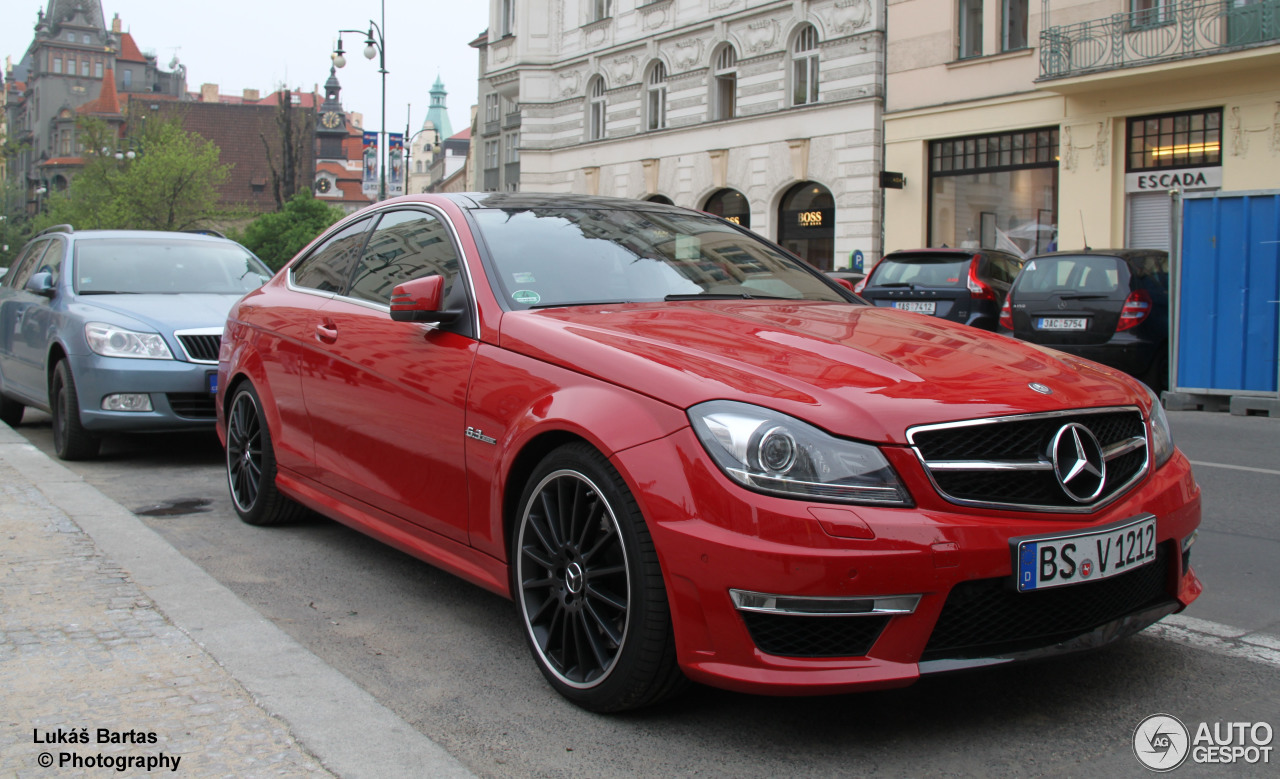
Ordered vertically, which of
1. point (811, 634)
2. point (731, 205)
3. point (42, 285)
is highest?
point (731, 205)

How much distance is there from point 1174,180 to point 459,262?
1917cm

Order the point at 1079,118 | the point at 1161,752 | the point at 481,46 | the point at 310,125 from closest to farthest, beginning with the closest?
the point at 1161,752, the point at 1079,118, the point at 481,46, the point at 310,125

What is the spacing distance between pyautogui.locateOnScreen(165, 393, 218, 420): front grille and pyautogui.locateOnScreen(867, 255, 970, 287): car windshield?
383 inches

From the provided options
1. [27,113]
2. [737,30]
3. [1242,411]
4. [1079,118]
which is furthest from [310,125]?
[1242,411]

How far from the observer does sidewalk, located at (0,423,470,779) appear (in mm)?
2828

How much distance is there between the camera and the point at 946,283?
1480 cm

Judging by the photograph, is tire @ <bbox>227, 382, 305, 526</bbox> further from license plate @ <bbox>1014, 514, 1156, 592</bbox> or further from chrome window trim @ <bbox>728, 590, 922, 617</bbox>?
license plate @ <bbox>1014, 514, 1156, 592</bbox>

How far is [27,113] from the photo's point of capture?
5655 inches

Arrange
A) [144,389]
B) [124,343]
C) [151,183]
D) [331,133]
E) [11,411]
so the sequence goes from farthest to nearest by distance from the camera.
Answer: [331,133] → [151,183] → [11,411] → [124,343] → [144,389]

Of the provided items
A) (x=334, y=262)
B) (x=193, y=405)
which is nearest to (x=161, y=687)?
(x=334, y=262)

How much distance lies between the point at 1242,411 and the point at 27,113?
158621mm

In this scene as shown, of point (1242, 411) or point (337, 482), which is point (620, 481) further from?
point (1242, 411)

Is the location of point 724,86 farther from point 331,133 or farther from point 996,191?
point 331,133

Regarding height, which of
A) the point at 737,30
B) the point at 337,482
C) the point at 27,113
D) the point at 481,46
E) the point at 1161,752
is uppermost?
the point at 27,113
